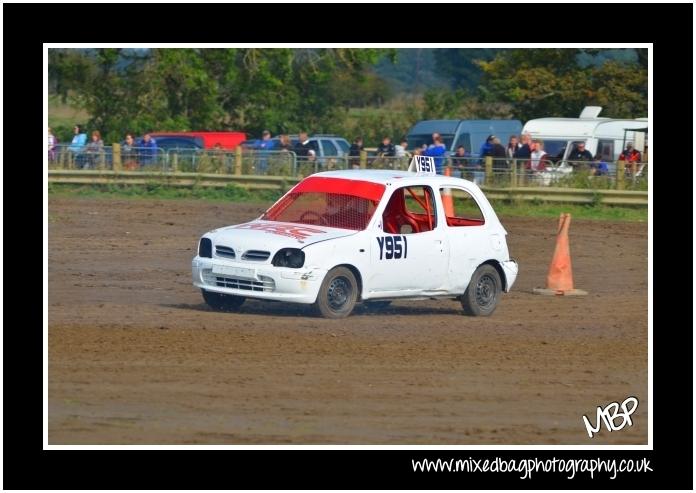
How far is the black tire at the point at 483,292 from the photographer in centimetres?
1395

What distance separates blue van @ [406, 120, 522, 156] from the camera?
3512cm

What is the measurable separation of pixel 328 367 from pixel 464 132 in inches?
998

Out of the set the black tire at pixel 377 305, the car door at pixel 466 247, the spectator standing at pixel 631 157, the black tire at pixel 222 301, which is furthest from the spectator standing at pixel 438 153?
the black tire at pixel 222 301

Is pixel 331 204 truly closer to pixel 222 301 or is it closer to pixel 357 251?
pixel 357 251

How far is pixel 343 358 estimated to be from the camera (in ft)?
35.7

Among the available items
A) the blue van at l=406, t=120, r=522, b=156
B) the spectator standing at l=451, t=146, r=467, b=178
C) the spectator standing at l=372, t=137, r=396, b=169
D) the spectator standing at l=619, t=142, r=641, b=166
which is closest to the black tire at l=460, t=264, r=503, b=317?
the spectator standing at l=372, t=137, r=396, b=169

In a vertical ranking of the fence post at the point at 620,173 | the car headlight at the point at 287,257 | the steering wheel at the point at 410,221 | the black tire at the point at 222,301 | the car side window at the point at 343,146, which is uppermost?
the car side window at the point at 343,146

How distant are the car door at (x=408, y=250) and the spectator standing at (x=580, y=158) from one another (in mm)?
13976

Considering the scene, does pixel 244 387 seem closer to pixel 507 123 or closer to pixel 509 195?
pixel 509 195

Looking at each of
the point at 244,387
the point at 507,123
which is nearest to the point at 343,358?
the point at 244,387

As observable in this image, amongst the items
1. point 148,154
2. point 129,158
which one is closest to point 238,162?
point 148,154

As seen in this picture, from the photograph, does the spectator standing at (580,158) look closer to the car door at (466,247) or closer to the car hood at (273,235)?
the car door at (466,247)

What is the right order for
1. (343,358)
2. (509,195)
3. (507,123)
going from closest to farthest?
(343,358), (509,195), (507,123)

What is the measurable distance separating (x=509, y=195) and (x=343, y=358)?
16738 millimetres
